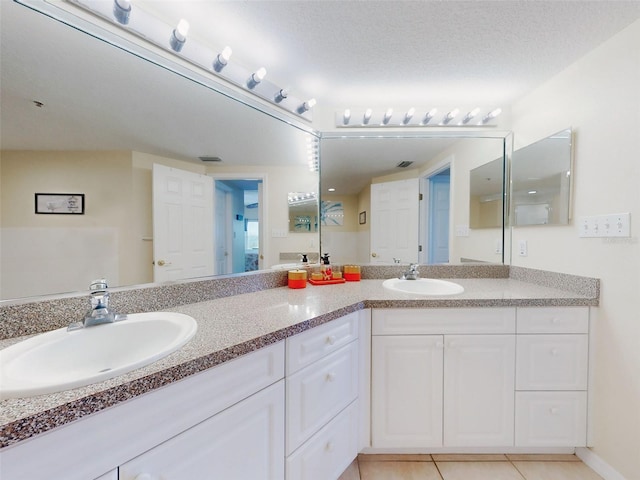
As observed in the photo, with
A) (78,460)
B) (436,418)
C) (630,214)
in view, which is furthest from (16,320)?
(630,214)

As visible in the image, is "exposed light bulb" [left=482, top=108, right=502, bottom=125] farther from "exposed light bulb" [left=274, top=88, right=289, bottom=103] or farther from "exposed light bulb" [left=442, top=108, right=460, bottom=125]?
"exposed light bulb" [left=274, top=88, right=289, bottom=103]

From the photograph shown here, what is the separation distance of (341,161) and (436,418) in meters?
A: 1.63

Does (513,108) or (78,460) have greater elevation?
(513,108)

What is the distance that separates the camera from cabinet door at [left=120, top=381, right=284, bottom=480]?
2.15 ft

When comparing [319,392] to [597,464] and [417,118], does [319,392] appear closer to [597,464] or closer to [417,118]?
[597,464]

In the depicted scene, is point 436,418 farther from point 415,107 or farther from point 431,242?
point 415,107

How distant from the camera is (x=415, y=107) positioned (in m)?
1.90

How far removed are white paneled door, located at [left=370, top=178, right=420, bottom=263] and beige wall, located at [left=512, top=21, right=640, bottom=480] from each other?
2.76ft

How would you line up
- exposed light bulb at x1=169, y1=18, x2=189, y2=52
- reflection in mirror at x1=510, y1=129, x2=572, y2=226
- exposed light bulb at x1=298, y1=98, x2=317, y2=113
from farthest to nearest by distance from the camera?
exposed light bulb at x1=298, y1=98, x2=317, y2=113
reflection in mirror at x1=510, y1=129, x2=572, y2=226
exposed light bulb at x1=169, y1=18, x2=189, y2=52

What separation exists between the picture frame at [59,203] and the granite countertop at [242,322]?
425mm

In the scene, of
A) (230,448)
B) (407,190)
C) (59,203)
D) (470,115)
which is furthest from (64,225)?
(470,115)

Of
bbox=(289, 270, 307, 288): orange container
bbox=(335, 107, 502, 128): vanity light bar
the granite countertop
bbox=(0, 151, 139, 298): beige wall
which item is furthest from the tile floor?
bbox=(335, 107, 502, 128): vanity light bar

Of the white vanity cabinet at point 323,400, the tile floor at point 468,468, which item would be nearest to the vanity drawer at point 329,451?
the white vanity cabinet at point 323,400

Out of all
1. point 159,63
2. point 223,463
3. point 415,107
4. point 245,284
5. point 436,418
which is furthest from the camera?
point 415,107
